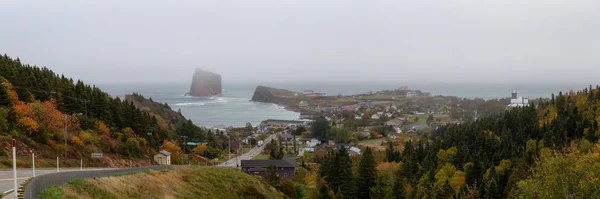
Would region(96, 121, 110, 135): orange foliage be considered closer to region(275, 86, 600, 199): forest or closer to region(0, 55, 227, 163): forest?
region(0, 55, 227, 163): forest

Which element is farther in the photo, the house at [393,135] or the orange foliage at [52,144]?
the house at [393,135]

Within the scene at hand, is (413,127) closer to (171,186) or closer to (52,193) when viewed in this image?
(171,186)

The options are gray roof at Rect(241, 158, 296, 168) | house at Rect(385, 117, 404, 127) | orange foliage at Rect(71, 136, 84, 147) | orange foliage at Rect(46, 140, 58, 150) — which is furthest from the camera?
house at Rect(385, 117, 404, 127)

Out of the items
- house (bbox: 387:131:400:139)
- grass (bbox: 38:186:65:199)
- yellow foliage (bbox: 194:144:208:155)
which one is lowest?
house (bbox: 387:131:400:139)

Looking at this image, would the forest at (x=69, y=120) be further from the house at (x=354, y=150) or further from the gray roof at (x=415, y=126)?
the gray roof at (x=415, y=126)

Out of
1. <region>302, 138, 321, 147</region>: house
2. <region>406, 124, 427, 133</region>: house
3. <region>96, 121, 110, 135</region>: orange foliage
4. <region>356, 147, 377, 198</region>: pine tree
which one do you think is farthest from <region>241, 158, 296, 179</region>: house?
<region>406, 124, 427, 133</region>: house

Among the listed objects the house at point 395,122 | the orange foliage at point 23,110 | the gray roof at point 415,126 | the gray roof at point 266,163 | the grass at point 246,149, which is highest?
the orange foliage at point 23,110

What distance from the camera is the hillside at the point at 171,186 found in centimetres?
1473

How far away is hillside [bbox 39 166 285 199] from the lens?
14.7m

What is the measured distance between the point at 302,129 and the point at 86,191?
95.1 m

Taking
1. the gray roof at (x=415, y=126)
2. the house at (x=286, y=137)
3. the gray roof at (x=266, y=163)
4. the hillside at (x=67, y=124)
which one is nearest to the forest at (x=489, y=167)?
the gray roof at (x=266, y=163)

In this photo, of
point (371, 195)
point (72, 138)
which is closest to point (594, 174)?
point (371, 195)

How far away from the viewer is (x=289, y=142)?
9544cm

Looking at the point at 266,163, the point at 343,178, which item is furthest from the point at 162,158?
the point at 343,178
